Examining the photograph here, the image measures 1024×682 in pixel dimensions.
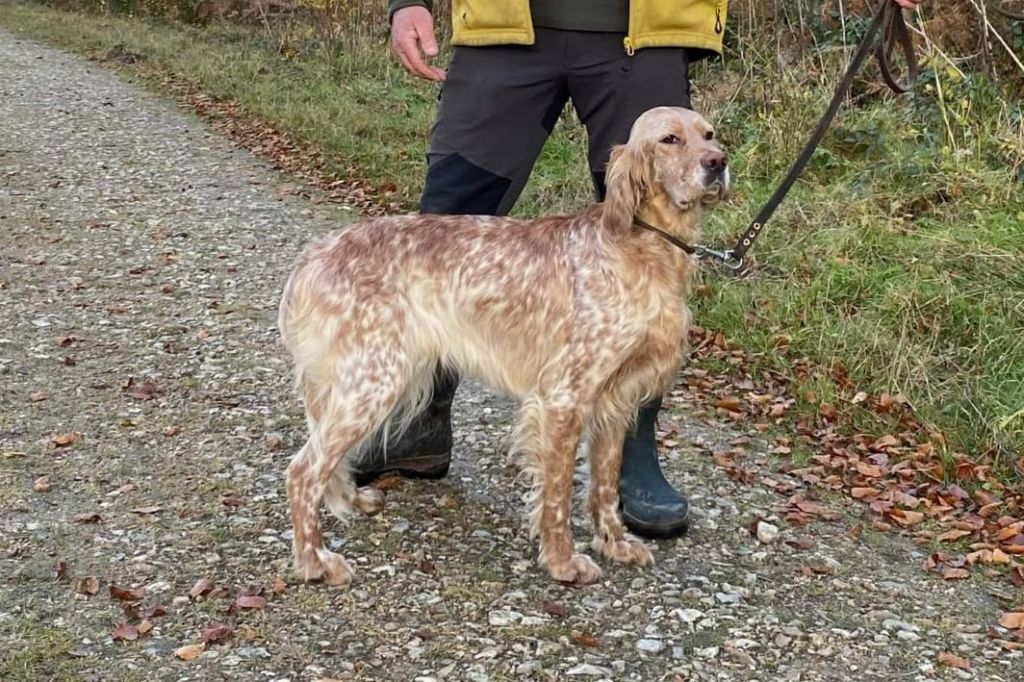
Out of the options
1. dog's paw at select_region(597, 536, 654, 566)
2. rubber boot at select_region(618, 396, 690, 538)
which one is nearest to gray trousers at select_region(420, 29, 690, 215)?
rubber boot at select_region(618, 396, 690, 538)

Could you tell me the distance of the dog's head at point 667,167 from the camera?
3.68 meters

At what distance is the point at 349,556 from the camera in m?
4.09

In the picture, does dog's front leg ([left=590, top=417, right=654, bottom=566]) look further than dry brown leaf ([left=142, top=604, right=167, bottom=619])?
Yes

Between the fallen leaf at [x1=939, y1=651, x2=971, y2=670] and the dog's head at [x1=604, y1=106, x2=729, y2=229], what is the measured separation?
1.69 metres

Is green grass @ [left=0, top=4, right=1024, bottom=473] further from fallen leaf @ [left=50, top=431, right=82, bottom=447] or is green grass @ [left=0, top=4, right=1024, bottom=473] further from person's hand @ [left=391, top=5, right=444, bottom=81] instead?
fallen leaf @ [left=50, top=431, right=82, bottom=447]

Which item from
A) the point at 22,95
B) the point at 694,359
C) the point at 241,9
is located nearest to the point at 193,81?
the point at 22,95

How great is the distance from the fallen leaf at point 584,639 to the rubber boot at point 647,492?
2.40 feet

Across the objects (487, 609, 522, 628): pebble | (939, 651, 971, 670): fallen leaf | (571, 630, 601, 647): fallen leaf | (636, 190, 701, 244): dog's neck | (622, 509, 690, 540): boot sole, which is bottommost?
(487, 609, 522, 628): pebble

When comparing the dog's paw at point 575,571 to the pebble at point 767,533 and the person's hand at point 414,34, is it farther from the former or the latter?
the person's hand at point 414,34

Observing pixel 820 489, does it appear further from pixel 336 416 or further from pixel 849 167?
pixel 849 167

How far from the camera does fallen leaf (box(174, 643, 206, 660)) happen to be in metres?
3.42

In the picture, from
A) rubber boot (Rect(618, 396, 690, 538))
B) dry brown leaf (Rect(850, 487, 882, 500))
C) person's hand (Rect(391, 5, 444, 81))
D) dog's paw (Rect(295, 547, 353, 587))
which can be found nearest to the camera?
dog's paw (Rect(295, 547, 353, 587))

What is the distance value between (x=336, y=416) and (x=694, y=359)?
9.76 ft

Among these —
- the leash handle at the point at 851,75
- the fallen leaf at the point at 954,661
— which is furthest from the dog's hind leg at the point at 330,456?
the fallen leaf at the point at 954,661
